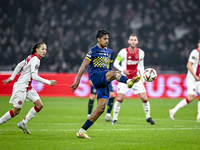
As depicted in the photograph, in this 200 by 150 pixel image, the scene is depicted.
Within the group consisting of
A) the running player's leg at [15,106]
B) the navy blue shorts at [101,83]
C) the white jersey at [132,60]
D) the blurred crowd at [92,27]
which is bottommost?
the running player's leg at [15,106]

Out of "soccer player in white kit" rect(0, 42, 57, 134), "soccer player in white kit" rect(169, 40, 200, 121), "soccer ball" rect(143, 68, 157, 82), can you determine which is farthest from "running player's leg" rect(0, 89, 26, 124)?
"soccer player in white kit" rect(169, 40, 200, 121)

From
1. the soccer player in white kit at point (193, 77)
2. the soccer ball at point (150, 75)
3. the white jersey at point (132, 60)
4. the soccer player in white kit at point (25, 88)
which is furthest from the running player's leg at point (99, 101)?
the soccer player in white kit at point (193, 77)

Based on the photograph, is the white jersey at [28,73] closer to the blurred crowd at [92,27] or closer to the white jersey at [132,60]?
the white jersey at [132,60]

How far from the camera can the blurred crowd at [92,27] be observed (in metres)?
19.1

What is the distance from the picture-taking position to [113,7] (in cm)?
2194

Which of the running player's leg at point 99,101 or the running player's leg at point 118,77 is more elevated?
the running player's leg at point 118,77

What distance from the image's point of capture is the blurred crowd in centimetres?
1909

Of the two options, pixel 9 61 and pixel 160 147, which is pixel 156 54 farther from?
pixel 160 147

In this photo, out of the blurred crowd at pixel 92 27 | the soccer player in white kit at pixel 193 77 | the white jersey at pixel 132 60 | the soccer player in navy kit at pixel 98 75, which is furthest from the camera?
the blurred crowd at pixel 92 27

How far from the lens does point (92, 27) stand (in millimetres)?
21078

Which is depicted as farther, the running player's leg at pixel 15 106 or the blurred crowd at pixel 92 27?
the blurred crowd at pixel 92 27

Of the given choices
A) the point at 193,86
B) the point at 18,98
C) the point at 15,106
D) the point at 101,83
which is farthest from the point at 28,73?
the point at 193,86

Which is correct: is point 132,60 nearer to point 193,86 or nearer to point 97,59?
point 193,86

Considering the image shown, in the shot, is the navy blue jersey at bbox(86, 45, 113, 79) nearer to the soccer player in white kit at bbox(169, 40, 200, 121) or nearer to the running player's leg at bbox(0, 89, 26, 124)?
the running player's leg at bbox(0, 89, 26, 124)
